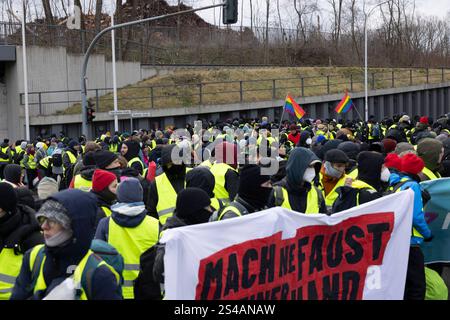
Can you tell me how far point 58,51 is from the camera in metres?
37.6

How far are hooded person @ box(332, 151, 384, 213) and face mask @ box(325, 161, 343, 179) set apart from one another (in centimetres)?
45

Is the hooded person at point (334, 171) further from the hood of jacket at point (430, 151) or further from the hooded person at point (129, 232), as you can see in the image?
the hooded person at point (129, 232)

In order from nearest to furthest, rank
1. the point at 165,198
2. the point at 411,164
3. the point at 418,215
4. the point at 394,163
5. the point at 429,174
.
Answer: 1. the point at 418,215
2. the point at 411,164
3. the point at 394,163
4. the point at 165,198
5. the point at 429,174

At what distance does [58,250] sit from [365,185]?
357cm

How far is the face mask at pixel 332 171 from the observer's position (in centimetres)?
819

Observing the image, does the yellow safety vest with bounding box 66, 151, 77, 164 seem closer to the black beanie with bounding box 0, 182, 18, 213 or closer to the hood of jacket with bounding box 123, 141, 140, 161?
the hood of jacket with bounding box 123, 141, 140, 161

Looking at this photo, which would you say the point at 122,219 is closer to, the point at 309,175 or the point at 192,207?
the point at 192,207

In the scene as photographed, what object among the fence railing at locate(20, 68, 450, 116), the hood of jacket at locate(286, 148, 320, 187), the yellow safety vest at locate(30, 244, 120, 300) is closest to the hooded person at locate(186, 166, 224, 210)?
the hood of jacket at locate(286, 148, 320, 187)

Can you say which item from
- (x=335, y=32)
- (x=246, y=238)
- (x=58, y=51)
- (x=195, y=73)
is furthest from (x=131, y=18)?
(x=246, y=238)

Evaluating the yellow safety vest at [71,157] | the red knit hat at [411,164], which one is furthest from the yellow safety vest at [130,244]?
the yellow safety vest at [71,157]

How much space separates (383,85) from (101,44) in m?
18.3

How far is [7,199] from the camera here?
586cm

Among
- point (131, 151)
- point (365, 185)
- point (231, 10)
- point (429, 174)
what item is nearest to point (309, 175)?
point (365, 185)

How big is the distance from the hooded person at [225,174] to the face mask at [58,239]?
14.4 feet
